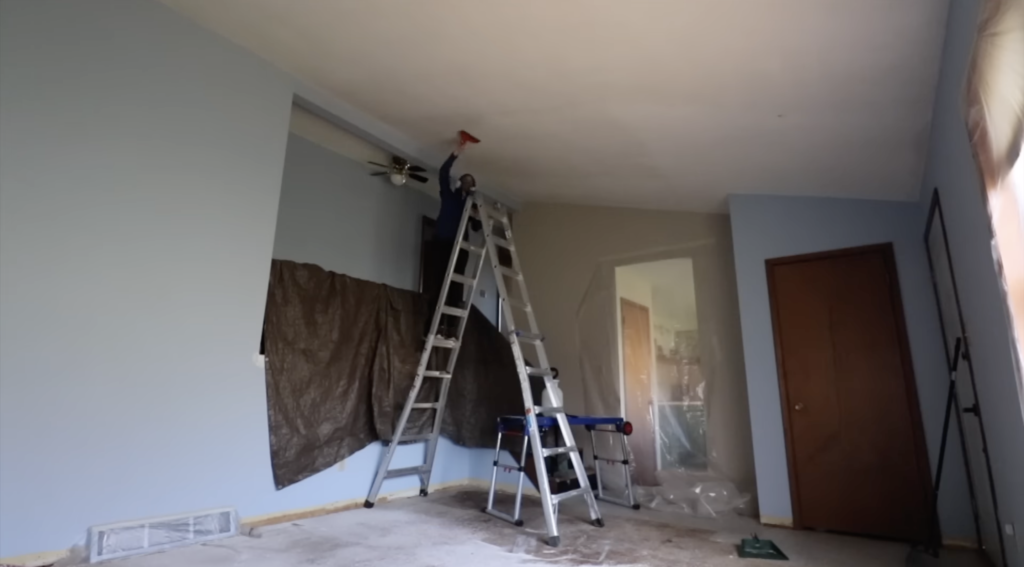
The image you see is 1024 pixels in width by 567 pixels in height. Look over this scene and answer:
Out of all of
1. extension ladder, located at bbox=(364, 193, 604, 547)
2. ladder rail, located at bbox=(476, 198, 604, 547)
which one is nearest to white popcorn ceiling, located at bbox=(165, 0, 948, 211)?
extension ladder, located at bbox=(364, 193, 604, 547)

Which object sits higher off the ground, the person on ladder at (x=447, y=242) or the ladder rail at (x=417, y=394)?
the person on ladder at (x=447, y=242)

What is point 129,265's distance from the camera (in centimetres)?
223

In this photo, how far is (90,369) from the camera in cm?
207

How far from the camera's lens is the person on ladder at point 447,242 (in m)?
3.67

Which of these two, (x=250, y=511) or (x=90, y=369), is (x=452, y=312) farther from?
(x=90, y=369)

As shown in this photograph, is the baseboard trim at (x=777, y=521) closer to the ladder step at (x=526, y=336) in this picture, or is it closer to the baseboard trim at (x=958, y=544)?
the baseboard trim at (x=958, y=544)

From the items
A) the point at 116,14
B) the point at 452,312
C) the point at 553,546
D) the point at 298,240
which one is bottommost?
the point at 553,546

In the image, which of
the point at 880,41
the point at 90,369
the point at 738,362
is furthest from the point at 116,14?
the point at 738,362

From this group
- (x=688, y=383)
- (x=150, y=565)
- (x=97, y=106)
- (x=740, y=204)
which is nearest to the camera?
(x=150, y=565)

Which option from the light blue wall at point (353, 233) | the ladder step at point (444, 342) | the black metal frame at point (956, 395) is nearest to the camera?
the black metal frame at point (956, 395)

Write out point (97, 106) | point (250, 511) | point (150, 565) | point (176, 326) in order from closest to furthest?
point (150, 565) < point (97, 106) < point (176, 326) < point (250, 511)

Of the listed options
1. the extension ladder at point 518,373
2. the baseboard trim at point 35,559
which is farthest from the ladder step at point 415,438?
the baseboard trim at point 35,559

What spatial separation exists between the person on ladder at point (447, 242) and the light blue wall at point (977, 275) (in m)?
2.53

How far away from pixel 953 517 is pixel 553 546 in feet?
7.04
